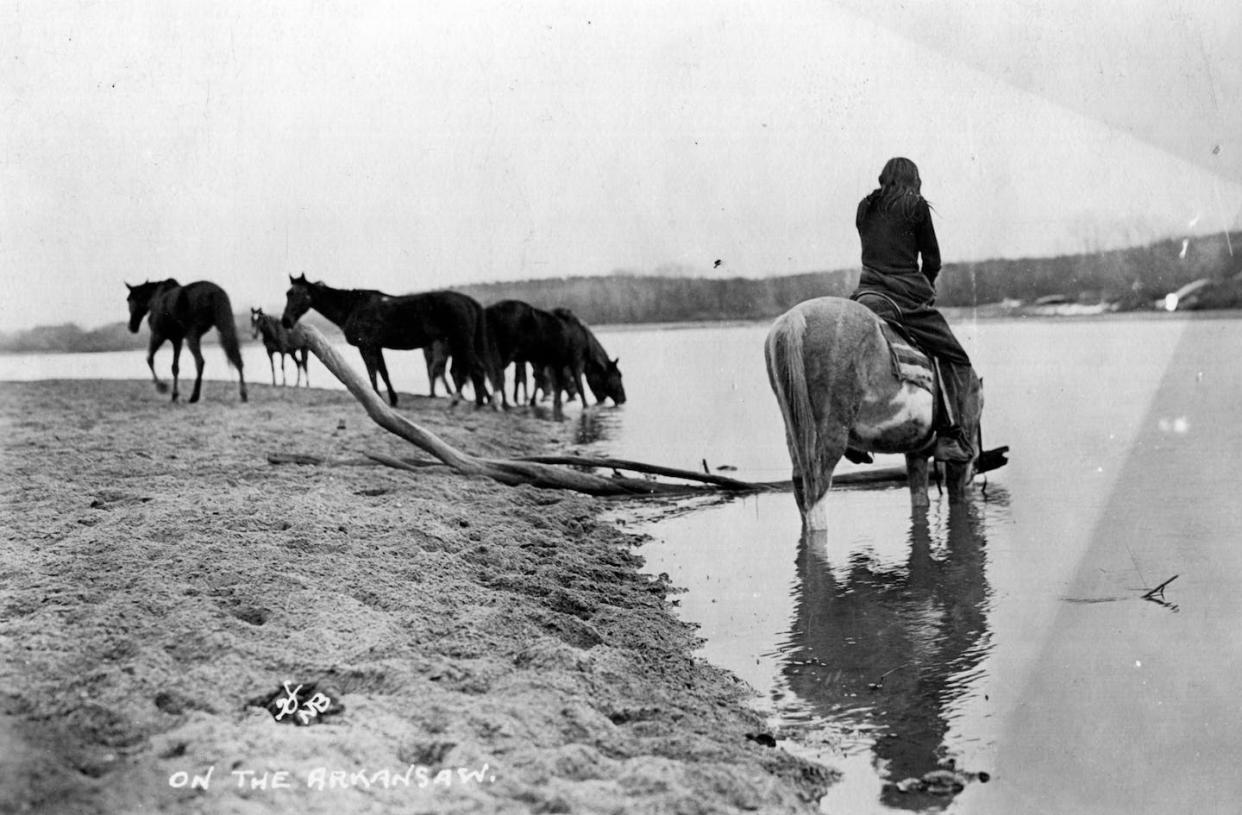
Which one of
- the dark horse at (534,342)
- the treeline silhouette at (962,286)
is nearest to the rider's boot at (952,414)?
the treeline silhouette at (962,286)

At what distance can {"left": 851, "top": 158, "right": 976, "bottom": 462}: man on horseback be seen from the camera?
16.9 feet

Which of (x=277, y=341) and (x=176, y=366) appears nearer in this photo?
(x=277, y=341)

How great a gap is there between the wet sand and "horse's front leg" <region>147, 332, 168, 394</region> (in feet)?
4.47

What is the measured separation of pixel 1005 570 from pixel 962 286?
2.03 m

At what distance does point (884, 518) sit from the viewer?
18.1 feet

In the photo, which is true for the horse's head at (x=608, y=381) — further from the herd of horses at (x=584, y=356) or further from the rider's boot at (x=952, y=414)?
the rider's boot at (x=952, y=414)

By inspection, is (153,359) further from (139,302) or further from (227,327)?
(139,302)

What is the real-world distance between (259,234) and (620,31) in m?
2.36

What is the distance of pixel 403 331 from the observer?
6883 millimetres

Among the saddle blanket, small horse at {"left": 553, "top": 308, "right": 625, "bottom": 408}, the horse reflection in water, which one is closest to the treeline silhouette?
small horse at {"left": 553, "top": 308, "right": 625, "bottom": 408}

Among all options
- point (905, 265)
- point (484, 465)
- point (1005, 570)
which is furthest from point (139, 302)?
point (1005, 570)

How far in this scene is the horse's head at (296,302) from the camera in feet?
21.3

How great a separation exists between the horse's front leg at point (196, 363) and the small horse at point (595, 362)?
7.09 ft

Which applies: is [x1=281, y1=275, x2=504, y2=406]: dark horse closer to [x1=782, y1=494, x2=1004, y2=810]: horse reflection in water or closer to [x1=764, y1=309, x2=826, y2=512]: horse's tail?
[x1=764, y1=309, x2=826, y2=512]: horse's tail
